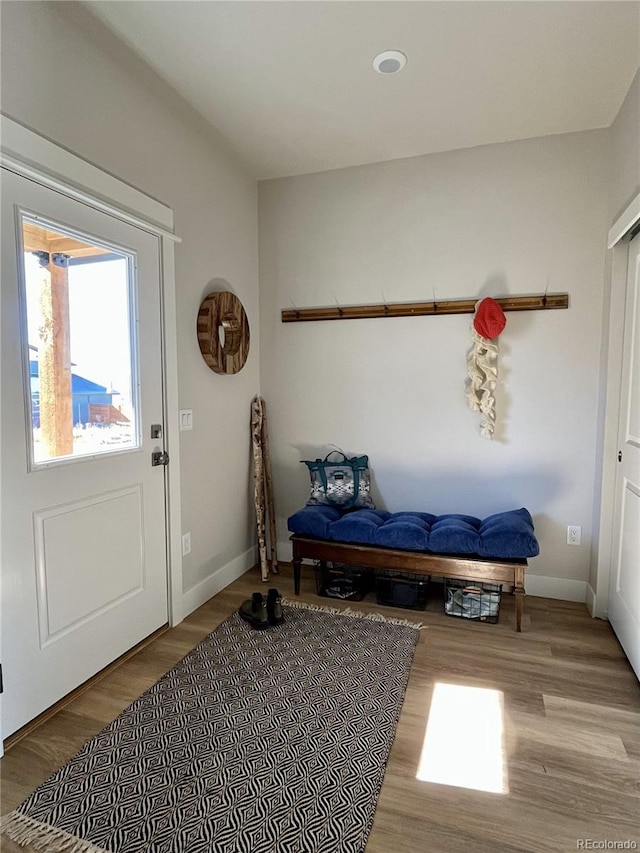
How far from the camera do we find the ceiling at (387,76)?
1759 mm

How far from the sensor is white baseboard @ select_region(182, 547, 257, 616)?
8.59 feet

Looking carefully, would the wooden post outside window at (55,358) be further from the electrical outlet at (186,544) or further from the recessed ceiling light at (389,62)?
the recessed ceiling light at (389,62)

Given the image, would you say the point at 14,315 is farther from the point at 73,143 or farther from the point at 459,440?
the point at 459,440

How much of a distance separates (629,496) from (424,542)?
1.00m

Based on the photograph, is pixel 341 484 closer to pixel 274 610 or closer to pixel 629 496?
pixel 274 610

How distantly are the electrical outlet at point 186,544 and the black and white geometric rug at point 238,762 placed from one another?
520 mm

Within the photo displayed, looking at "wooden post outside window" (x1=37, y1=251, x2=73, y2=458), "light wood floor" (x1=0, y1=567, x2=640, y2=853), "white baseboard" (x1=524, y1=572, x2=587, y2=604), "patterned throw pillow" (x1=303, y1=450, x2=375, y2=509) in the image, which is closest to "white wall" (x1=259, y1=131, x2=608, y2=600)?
"white baseboard" (x1=524, y1=572, x2=587, y2=604)

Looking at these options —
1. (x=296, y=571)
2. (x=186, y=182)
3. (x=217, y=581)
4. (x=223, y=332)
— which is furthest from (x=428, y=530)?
(x=186, y=182)

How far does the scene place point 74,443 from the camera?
1.89m

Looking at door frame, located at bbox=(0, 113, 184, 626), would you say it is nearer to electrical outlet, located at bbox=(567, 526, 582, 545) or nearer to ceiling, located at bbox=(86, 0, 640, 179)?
ceiling, located at bbox=(86, 0, 640, 179)

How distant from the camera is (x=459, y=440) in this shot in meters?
2.92

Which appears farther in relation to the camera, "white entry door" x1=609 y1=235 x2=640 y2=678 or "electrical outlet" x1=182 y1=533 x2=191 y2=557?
"electrical outlet" x1=182 y1=533 x2=191 y2=557

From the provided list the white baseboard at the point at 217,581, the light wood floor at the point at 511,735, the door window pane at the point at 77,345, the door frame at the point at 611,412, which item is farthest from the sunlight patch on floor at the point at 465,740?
the door window pane at the point at 77,345

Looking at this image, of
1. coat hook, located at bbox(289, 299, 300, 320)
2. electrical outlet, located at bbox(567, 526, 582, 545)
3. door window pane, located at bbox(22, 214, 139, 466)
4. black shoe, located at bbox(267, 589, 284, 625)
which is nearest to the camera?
door window pane, located at bbox(22, 214, 139, 466)
